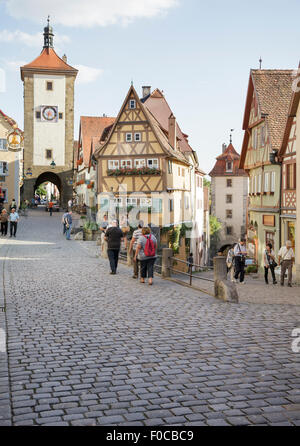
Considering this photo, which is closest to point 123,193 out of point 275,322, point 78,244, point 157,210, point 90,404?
point 157,210

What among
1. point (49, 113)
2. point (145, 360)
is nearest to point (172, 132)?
point (49, 113)

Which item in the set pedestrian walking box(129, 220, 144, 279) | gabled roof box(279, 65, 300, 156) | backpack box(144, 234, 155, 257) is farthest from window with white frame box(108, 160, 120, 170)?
backpack box(144, 234, 155, 257)

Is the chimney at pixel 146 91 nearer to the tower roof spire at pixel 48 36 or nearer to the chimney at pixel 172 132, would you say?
the chimney at pixel 172 132

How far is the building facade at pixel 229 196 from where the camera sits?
201 feet

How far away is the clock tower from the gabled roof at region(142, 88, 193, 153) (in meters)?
18.5

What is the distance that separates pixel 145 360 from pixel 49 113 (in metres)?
54.8

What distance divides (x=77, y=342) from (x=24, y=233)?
24.2 metres

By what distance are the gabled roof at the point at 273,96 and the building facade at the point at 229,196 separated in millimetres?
32919

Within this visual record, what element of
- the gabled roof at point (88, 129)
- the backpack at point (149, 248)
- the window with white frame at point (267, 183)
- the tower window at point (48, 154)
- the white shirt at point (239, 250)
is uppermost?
the gabled roof at point (88, 129)

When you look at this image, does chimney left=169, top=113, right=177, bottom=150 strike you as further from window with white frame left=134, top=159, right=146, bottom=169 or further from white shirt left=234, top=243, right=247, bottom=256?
white shirt left=234, top=243, right=247, bottom=256

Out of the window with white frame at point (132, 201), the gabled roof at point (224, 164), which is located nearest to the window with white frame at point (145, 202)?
the window with white frame at point (132, 201)

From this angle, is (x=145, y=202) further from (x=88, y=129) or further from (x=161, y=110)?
(x=88, y=129)
